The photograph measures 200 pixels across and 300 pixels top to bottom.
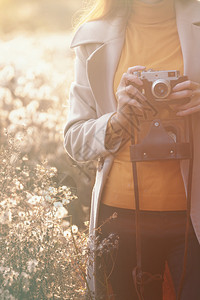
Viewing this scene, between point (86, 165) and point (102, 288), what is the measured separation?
1401 millimetres

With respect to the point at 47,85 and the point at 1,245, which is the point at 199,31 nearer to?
the point at 1,245

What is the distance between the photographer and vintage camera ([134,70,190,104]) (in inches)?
67.0

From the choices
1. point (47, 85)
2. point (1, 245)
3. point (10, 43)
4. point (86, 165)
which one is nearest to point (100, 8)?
point (1, 245)

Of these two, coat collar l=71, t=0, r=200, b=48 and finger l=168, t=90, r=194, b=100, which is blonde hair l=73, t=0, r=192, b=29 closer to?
coat collar l=71, t=0, r=200, b=48

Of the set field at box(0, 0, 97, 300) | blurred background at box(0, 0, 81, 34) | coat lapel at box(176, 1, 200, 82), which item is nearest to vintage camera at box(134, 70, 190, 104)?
coat lapel at box(176, 1, 200, 82)

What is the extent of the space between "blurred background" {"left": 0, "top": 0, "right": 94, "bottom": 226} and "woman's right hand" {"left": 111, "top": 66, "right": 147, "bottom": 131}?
0.74 metres

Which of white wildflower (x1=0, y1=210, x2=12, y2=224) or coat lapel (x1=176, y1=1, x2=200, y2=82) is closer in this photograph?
coat lapel (x1=176, y1=1, x2=200, y2=82)

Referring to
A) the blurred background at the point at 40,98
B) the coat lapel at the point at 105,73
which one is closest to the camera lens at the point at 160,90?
the coat lapel at the point at 105,73

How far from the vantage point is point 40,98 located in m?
3.71

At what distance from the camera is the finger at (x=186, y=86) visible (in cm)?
169

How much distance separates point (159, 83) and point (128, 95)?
0.38 ft

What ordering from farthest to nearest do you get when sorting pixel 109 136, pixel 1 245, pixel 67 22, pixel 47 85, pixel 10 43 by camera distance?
1. pixel 67 22
2. pixel 10 43
3. pixel 47 85
4. pixel 1 245
5. pixel 109 136

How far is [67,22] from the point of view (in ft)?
18.4

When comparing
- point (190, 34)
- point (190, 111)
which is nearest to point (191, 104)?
point (190, 111)
